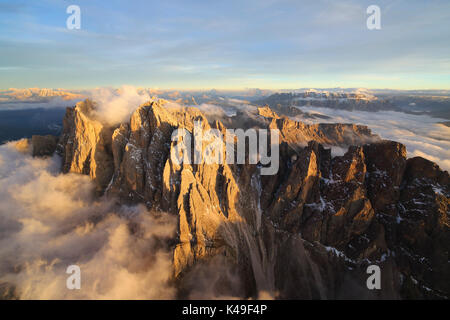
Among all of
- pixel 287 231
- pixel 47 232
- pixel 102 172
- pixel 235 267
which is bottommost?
pixel 235 267

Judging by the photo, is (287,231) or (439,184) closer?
(439,184)

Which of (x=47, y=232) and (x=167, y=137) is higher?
(x=167, y=137)

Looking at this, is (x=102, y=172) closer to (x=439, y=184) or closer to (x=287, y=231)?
(x=287, y=231)

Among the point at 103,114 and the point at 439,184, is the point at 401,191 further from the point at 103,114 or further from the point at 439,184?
the point at 103,114
